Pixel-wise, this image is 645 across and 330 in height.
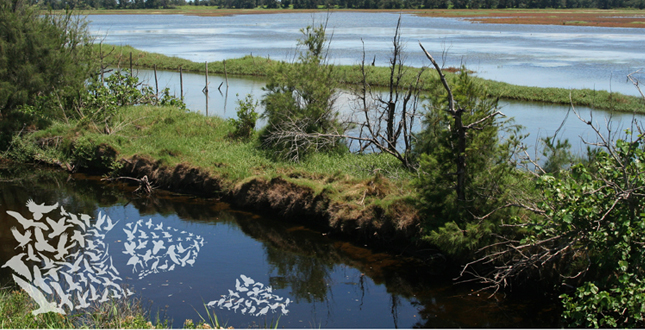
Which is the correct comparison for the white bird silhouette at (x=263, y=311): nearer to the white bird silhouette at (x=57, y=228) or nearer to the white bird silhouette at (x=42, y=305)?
the white bird silhouette at (x=42, y=305)

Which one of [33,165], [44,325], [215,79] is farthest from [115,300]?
[215,79]

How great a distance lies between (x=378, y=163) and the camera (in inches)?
473

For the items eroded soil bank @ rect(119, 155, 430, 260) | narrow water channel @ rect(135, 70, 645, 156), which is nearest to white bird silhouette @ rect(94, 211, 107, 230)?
eroded soil bank @ rect(119, 155, 430, 260)

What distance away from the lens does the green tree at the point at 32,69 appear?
47.0 ft

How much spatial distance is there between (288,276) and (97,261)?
3.23 m

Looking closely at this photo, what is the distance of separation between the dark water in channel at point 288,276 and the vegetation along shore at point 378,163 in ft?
1.47

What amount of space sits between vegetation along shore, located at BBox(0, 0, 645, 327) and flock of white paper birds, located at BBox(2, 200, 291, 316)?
2.31 m

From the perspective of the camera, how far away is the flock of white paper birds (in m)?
7.23

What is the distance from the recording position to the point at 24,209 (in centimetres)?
1161

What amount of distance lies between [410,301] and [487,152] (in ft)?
8.71

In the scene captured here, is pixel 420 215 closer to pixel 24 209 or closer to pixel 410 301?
pixel 410 301

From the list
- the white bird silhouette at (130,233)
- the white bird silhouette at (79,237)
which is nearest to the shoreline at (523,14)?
the white bird silhouette at (130,233)

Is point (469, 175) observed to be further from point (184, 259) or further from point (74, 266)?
point (74, 266)

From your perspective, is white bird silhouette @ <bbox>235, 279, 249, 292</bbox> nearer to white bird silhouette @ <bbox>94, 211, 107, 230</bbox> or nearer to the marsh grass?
the marsh grass
